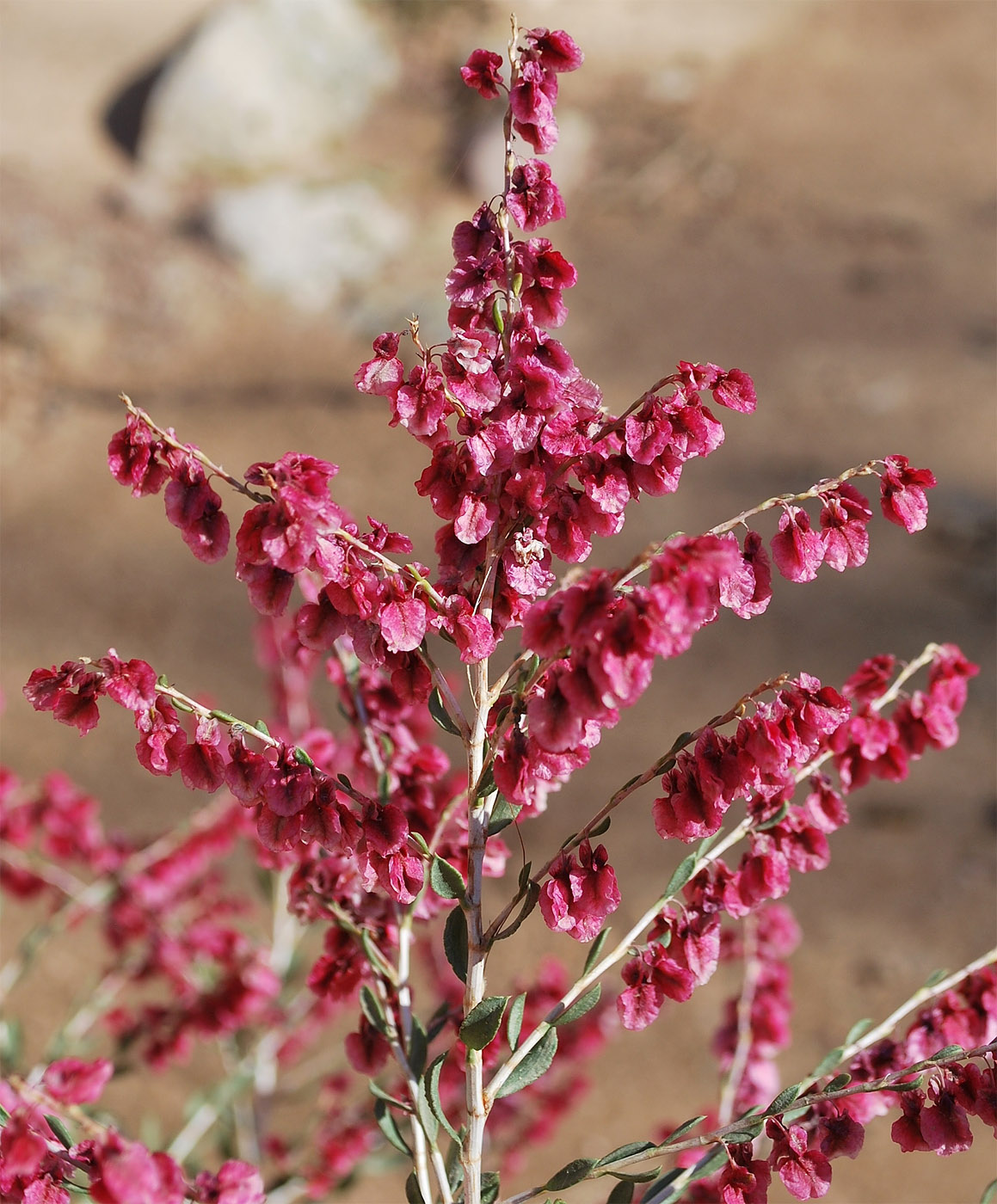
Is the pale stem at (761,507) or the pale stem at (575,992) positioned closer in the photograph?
the pale stem at (761,507)

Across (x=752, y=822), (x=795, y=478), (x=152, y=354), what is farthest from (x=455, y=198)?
(x=752, y=822)

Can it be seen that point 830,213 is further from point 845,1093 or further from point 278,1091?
point 845,1093

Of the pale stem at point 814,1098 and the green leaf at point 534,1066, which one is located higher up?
the green leaf at point 534,1066

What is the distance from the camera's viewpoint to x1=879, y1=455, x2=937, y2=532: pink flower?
86 centimetres

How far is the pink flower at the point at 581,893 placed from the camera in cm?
85

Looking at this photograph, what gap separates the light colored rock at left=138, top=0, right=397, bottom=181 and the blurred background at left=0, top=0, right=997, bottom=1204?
22mm

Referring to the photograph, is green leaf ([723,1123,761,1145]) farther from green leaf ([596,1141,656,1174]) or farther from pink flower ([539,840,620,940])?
pink flower ([539,840,620,940])

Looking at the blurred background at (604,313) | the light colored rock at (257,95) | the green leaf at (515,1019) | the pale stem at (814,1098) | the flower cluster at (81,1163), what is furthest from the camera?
the light colored rock at (257,95)

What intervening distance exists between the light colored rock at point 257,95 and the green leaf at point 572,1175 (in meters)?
6.75

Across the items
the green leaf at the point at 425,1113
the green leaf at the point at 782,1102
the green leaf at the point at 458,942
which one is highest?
the green leaf at the point at 458,942

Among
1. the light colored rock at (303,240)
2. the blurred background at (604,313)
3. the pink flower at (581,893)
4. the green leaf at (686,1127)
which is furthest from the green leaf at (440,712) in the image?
the light colored rock at (303,240)

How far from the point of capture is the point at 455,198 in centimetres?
673

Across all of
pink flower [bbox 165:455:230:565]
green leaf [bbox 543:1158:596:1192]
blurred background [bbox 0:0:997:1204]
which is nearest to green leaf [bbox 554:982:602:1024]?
green leaf [bbox 543:1158:596:1192]

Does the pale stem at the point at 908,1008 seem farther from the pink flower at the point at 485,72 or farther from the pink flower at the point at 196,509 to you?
the pink flower at the point at 485,72
